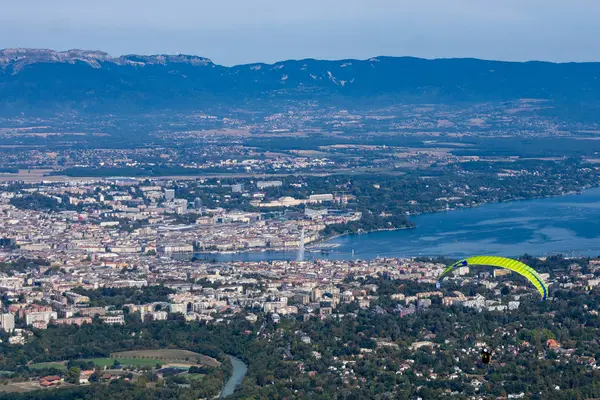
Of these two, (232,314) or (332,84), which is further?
(332,84)

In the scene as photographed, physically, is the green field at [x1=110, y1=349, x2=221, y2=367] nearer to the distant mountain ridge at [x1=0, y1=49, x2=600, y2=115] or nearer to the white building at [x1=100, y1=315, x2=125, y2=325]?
the white building at [x1=100, y1=315, x2=125, y2=325]

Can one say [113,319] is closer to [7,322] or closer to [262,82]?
[7,322]

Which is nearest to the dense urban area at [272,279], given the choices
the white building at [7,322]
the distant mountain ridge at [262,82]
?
the white building at [7,322]

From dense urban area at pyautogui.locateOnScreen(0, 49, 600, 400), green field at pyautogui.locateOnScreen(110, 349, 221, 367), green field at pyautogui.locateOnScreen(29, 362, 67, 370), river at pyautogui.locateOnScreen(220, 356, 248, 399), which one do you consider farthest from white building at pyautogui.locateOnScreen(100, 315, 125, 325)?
river at pyautogui.locateOnScreen(220, 356, 248, 399)

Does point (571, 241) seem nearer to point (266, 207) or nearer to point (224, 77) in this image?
point (266, 207)

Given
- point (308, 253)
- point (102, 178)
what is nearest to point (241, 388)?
point (308, 253)
